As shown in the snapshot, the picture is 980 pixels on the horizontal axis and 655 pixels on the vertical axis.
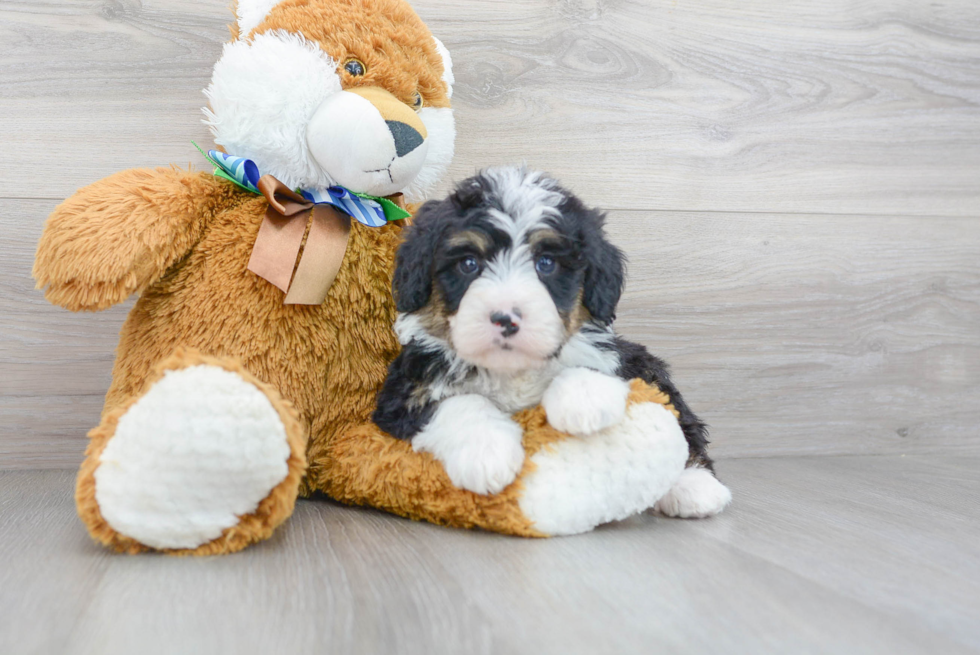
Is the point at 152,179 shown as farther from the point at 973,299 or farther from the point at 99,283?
the point at 973,299

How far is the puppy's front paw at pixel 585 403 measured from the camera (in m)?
1.08

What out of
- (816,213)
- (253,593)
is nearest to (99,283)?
(253,593)

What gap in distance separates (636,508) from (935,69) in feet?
5.04

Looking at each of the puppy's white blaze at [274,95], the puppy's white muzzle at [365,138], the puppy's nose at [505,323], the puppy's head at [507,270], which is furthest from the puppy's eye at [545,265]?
the puppy's white blaze at [274,95]

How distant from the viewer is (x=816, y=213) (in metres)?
1.92

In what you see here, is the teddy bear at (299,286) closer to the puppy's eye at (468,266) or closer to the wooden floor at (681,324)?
the wooden floor at (681,324)

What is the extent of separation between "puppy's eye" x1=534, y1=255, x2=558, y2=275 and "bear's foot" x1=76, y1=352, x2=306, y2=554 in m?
0.40

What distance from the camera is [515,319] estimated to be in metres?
1.03

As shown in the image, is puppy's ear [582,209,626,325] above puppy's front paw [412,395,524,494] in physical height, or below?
above

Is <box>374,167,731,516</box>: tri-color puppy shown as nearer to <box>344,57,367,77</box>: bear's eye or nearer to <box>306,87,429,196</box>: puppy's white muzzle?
<box>306,87,429,196</box>: puppy's white muzzle

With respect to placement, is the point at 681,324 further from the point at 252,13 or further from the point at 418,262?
the point at 252,13

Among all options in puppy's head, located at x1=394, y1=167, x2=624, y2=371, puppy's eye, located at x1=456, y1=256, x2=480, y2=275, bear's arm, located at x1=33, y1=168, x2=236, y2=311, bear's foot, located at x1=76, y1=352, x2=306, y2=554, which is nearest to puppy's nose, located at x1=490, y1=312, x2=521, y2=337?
puppy's head, located at x1=394, y1=167, x2=624, y2=371

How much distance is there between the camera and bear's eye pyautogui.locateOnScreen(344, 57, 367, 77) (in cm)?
126

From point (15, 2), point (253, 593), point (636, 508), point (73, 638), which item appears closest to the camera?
point (73, 638)
